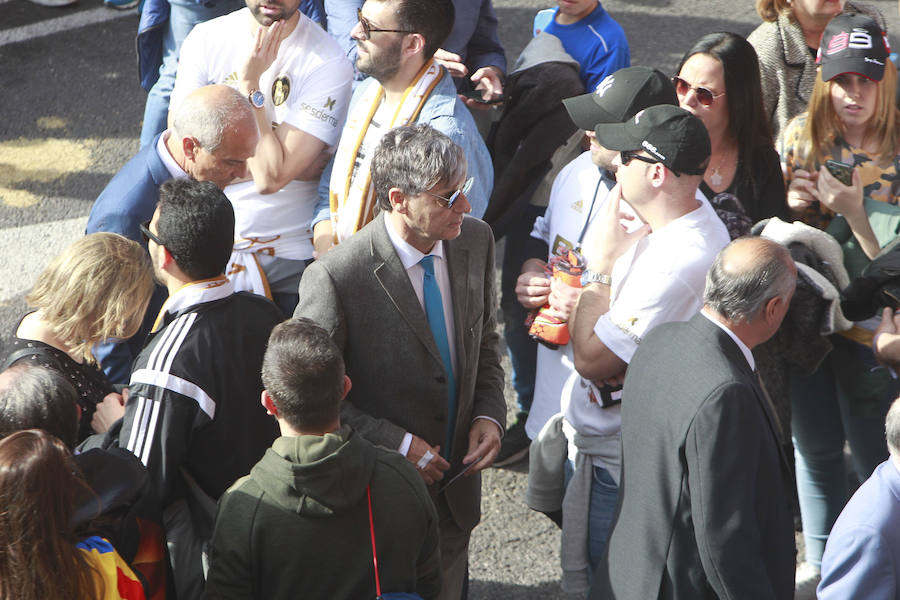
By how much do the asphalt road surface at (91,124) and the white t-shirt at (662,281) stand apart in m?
1.43

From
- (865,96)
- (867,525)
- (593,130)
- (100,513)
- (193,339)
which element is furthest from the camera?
(865,96)

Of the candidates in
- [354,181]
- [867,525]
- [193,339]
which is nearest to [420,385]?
[193,339]

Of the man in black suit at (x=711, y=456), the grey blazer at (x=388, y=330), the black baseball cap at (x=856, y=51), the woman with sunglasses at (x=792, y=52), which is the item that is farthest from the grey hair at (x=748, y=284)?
the woman with sunglasses at (x=792, y=52)

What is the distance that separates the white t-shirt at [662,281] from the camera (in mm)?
3012

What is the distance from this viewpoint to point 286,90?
3967 millimetres

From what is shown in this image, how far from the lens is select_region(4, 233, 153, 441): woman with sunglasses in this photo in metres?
2.76

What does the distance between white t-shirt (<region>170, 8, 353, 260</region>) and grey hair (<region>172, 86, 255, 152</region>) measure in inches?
17.3

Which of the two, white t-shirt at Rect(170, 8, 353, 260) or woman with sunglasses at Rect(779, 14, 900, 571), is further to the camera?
white t-shirt at Rect(170, 8, 353, 260)

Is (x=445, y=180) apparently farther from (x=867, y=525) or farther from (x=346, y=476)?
(x=867, y=525)

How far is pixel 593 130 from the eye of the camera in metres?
3.45

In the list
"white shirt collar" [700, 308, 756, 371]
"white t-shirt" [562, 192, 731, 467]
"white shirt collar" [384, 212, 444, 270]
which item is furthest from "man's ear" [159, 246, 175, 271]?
"white shirt collar" [700, 308, 756, 371]

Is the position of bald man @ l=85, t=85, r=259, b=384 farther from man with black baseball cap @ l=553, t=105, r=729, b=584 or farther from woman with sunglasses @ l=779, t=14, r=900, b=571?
woman with sunglasses @ l=779, t=14, r=900, b=571

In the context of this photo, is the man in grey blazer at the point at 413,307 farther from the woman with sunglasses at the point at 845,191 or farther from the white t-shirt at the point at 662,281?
the woman with sunglasses at the point at 845,191

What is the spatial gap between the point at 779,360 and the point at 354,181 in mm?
1830
